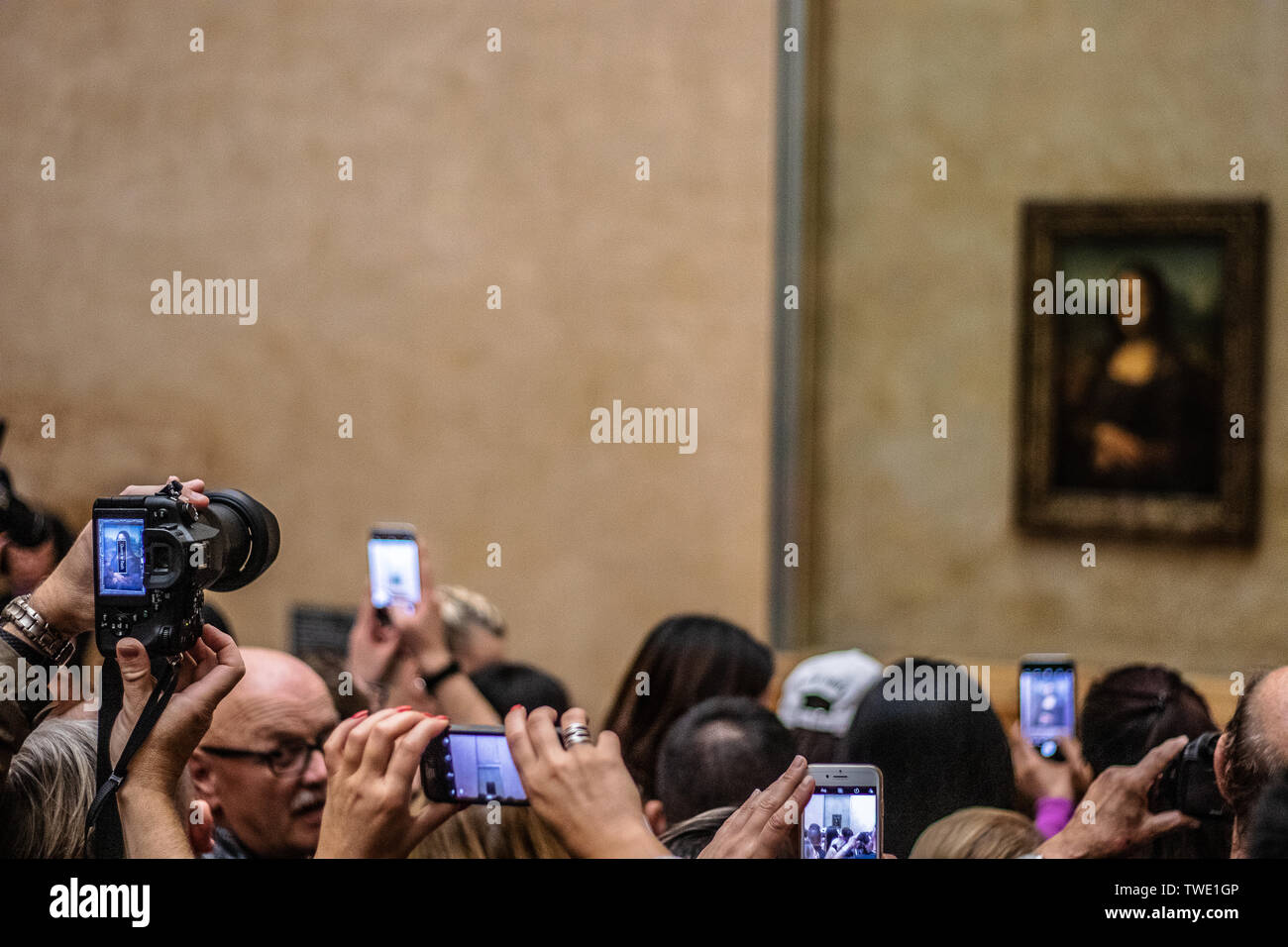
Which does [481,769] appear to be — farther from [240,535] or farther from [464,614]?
[464,614]

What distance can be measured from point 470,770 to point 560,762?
0.22m

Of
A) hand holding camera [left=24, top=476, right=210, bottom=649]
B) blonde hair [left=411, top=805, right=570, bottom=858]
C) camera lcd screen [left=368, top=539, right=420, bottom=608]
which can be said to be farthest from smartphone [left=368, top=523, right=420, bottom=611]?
hand holding camera [left=24, top=476, right=210, bottom=649]

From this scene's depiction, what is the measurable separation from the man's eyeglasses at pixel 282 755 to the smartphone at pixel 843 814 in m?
1.07

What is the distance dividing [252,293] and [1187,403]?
4834mm

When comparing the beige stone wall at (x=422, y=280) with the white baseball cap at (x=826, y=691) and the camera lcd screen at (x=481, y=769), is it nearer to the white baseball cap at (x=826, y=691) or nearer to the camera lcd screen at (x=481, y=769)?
the white baseball cap at (x=826, y=691)

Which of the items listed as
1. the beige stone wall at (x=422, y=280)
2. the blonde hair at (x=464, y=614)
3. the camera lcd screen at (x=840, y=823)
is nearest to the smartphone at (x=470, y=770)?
the camera lcd screen at (x=840, y=823)

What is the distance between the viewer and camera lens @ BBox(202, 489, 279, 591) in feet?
6.90

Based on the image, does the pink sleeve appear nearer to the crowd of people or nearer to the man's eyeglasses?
the crowd of people

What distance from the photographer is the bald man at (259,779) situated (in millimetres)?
2650

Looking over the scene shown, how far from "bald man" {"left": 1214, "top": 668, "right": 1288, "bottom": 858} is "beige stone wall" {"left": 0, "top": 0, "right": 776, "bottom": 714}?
487cm

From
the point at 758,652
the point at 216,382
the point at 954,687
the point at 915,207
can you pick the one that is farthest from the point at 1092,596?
the point at 216,382

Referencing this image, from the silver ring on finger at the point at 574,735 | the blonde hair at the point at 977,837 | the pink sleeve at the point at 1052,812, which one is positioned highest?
the silver ring on finger at the point at 574,735

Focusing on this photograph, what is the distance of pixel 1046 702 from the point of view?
2.98 meters
